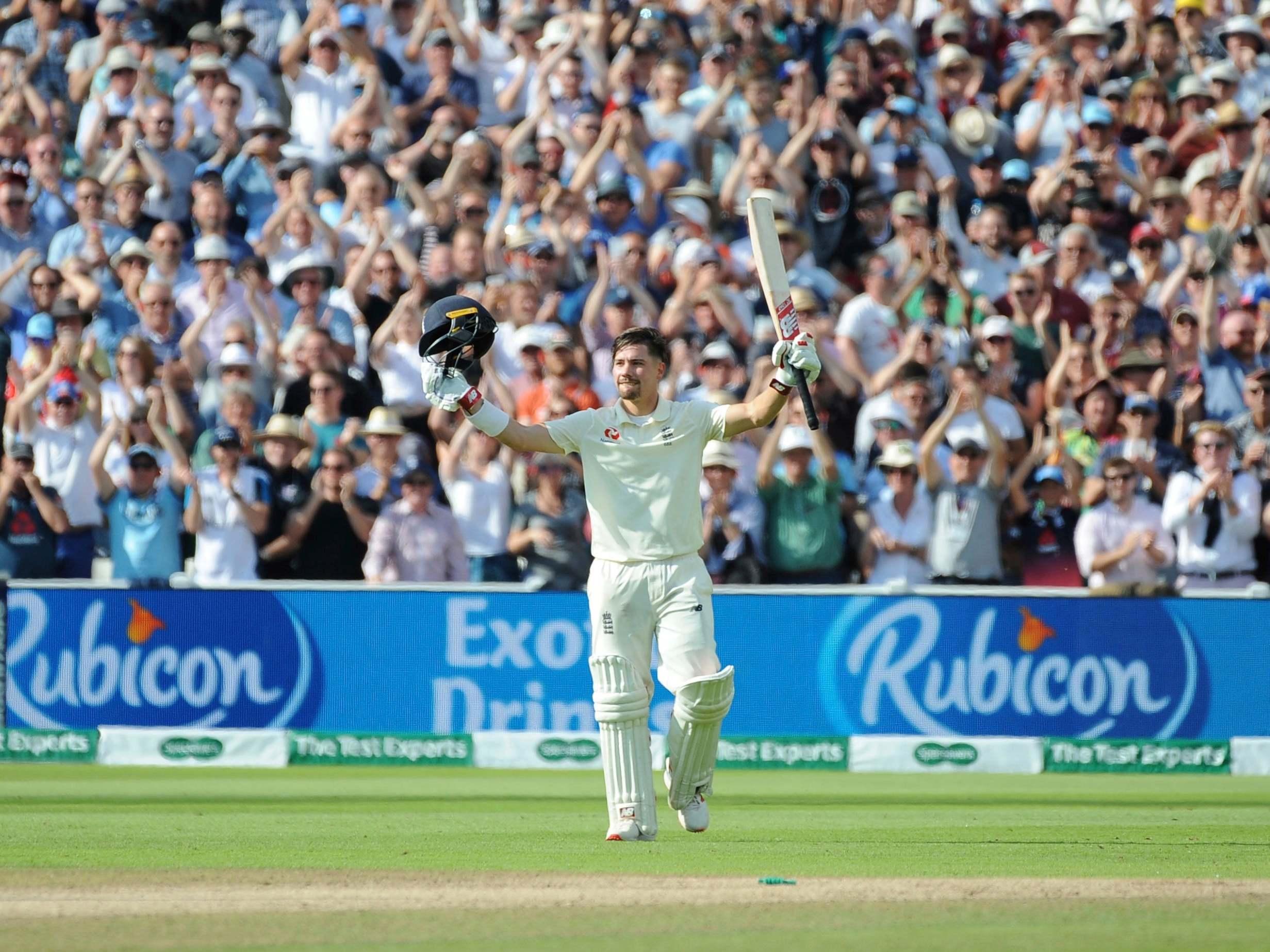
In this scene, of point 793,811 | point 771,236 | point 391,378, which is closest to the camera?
point 771,236

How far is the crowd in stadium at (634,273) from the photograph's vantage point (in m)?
11.6

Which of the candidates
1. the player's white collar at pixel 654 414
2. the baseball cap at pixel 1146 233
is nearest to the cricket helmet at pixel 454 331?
the player's white collar at pixel 654 414

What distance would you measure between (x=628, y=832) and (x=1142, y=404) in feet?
20.0

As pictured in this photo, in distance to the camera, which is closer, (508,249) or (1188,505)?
(1188,505)

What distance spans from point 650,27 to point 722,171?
4.58 feet

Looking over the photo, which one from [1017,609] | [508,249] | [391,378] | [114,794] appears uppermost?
[508,249]

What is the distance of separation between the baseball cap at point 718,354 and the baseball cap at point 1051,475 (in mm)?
2071

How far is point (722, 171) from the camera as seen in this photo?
1402cm

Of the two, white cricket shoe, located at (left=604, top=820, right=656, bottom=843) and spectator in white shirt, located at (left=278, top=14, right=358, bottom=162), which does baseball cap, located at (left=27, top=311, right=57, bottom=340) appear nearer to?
spectator in white shirt, located at (left=278, top=14, right=358, bottom=162)

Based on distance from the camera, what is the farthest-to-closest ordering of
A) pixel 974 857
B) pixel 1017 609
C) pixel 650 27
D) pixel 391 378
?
pixel 650 27 < pixel 391 378 < pixel 1017 609 < pixel 974 857

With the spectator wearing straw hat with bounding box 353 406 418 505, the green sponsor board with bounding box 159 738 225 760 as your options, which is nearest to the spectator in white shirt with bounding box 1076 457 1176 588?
the spectator wearing straw hat with bounding box 353 406 418 505

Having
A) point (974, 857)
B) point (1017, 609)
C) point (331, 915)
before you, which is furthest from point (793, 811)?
point (331, 915)

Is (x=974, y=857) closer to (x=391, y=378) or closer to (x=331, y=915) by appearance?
(x=331, y=915)

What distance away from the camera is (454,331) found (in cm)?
675
